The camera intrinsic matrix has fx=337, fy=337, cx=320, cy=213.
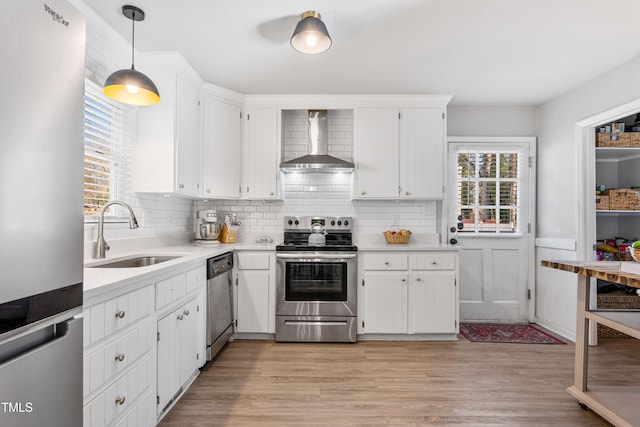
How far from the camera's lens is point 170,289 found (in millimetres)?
2021

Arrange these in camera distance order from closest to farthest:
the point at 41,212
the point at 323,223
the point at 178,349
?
the point at 41,212, the point at 178,349, the point at 323,223

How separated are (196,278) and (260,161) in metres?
1.58

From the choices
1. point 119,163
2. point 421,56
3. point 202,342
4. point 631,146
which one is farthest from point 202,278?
point 631,146

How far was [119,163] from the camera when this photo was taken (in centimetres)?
262

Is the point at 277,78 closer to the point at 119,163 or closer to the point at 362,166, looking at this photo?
the point at 362,166

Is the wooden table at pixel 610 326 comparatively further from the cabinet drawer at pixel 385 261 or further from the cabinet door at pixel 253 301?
the cabinet door at pixel 253 301

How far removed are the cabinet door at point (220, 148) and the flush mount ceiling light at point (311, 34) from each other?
5.02ft

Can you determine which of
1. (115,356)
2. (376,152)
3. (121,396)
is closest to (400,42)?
(376,152)

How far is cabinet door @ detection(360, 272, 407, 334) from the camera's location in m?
3.29

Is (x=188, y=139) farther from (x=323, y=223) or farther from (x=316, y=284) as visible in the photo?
(x=316, y=284)

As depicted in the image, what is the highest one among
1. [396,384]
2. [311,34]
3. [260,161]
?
[311,34]

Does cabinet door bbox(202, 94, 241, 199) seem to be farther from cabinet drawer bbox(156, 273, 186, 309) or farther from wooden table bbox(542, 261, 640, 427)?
wooden table bbox(542, 261, 640, 427)

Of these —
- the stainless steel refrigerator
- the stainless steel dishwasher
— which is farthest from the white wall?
the stainless steel refrigerator

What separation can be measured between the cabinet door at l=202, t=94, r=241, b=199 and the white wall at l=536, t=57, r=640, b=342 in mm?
3414
